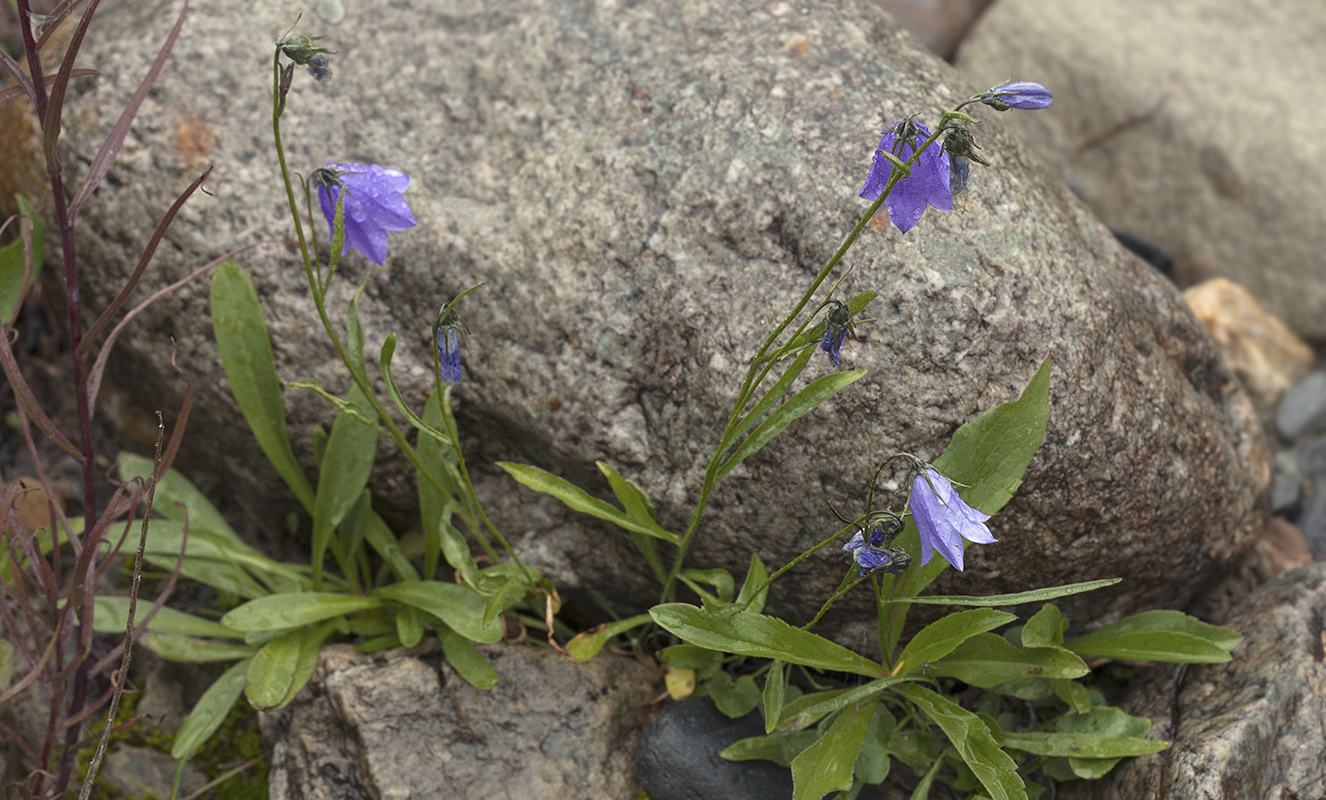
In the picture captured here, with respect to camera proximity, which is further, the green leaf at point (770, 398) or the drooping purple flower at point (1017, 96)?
the green leaf at point (770, 398)

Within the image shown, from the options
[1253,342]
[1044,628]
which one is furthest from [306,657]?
[1253,342]

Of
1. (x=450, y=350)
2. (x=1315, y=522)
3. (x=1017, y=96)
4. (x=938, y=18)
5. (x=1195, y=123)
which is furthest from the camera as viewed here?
(x=938, y=18)

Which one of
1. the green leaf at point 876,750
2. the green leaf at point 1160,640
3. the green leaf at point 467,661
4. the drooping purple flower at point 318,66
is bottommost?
the green leaf at point 467,661

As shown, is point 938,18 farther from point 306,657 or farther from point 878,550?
point 306,657

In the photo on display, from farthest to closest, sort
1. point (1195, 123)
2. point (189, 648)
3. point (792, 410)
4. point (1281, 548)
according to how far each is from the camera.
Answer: point (1195, 123) < point (1281, 548) < point (189, 648) < point (792, 410)

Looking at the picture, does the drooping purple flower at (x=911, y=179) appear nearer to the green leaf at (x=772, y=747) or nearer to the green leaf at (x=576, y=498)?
the green leaf at (x=576, y=498)

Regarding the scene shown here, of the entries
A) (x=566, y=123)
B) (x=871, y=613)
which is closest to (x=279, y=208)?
(x=566, y=123)

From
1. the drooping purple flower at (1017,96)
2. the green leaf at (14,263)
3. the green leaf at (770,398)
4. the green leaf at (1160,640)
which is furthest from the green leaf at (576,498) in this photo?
the green leaf at (14,263)
